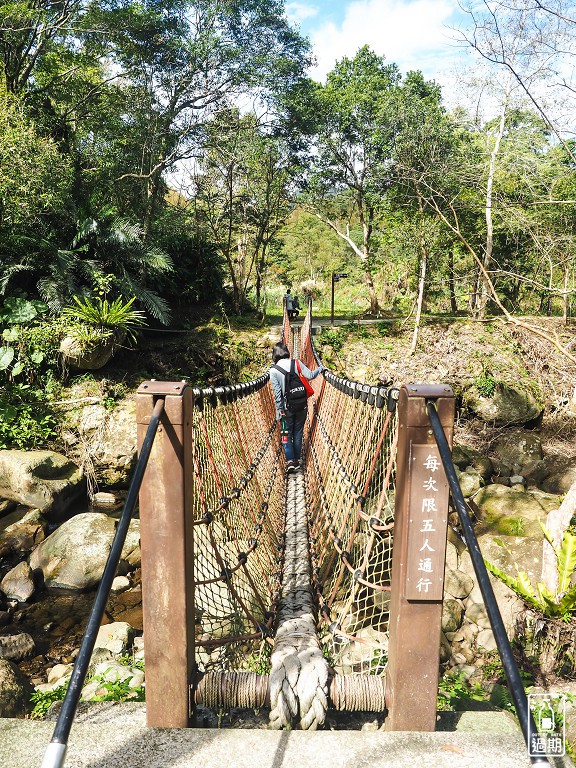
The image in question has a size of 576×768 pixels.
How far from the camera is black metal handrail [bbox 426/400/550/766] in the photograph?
70 cm

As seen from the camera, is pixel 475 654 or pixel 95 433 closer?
pixel 475 654

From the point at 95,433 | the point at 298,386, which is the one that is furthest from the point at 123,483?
the point at 298,386

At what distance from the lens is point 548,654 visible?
9.22 feet

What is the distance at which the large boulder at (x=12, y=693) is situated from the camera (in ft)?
8.02

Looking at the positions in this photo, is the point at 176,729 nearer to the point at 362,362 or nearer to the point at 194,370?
the point at 194,370

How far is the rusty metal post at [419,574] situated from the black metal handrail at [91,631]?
524mm

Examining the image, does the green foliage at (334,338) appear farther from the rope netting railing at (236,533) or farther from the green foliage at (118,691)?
the green foliage at (118,691)

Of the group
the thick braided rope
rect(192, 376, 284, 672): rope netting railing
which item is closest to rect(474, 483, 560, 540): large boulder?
rect(192, 376, 284, 672): rope netting railing

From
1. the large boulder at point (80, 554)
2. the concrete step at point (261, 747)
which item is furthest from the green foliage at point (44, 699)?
the concrete step at point (261, 747)

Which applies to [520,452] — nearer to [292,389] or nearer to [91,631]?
[292,389]

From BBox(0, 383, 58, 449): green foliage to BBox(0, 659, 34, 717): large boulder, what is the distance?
136 inches

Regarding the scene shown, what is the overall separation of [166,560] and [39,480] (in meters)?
4.68

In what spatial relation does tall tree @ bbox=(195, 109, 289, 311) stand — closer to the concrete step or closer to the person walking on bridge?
the person walking on bridge

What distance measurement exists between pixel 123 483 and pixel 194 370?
241cm
